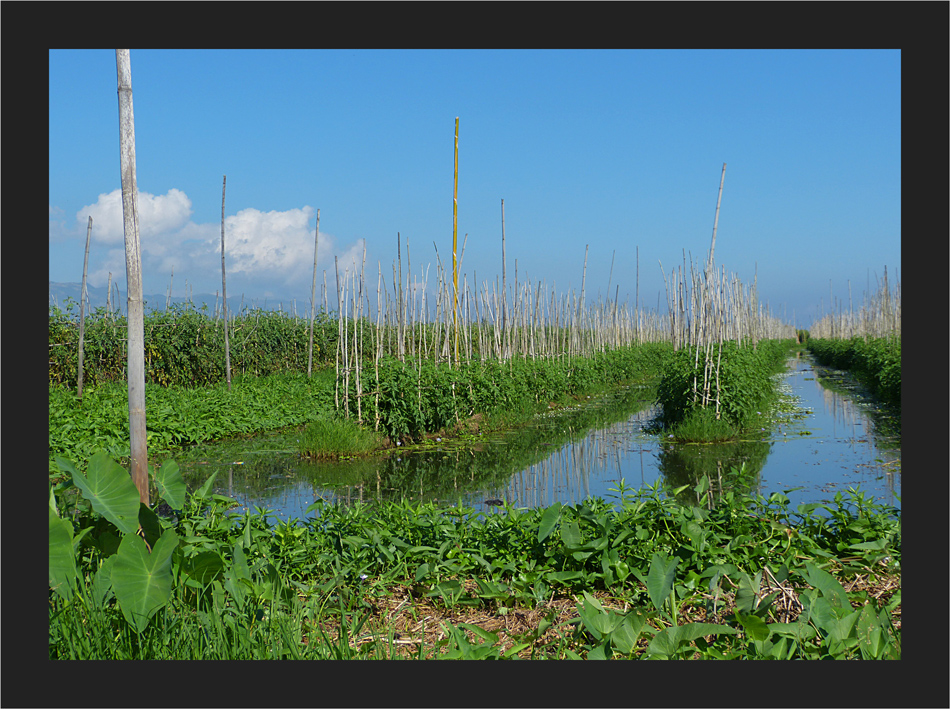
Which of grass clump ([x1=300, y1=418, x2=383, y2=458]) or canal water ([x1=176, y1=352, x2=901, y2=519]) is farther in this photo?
grass clump ([x1=300, y1=418, x2=383, y2=458])

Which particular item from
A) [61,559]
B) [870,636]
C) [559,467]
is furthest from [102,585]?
[559,467]

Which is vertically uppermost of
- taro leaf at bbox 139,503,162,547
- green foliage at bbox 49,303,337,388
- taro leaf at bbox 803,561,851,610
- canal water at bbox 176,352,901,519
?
green foliage at bbox 49,303,337,388

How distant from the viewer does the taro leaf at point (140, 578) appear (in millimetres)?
2381

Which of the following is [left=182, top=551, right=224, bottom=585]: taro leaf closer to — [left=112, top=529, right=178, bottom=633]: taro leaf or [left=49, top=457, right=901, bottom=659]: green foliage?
[left=49, top=457, right=901, bottom=659]: green foliage

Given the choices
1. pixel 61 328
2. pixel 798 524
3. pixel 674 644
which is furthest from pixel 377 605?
pixel 61 328

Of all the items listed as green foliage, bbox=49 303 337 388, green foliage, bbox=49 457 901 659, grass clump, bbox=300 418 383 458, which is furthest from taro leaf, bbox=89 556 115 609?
green foliage, bbox=49 303 337 388

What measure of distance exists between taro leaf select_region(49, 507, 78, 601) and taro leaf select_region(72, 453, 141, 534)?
153mm

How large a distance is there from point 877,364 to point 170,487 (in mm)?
19319

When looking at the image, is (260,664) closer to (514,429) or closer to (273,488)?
(273,488)

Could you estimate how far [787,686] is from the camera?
1.52m

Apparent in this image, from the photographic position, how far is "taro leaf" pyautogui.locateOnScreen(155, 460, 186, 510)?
10.8 feet

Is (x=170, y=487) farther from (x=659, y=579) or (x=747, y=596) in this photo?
(x=747, y=596)
